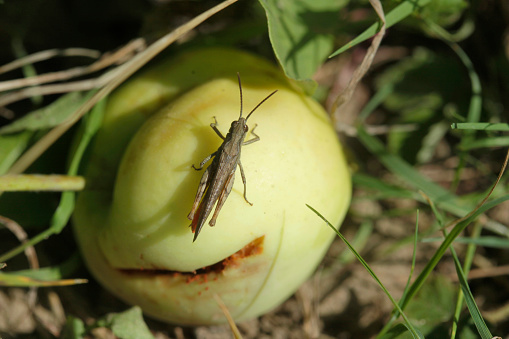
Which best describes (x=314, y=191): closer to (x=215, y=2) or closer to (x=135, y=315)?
(x=135, y=315)

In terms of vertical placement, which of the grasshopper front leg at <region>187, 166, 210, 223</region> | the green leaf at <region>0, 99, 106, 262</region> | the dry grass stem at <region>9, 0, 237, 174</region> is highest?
the dry grass stem at <region>9, 0, 237, 174</region>

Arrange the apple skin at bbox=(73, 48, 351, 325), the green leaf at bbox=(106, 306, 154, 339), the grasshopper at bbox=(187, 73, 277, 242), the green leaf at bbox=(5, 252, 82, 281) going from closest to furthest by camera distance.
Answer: the grasshopper at bbox=(187, 73, 277, 242) → the apple skin at bbox=(73, 48, 351, 325) → the green leaf at bbox=(106, 306, 154, 339) → the green leaf at bbox=(5, 252, 82, 281)

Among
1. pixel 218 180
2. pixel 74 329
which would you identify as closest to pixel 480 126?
pixel 218 180

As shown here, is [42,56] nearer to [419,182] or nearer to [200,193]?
[200,193]

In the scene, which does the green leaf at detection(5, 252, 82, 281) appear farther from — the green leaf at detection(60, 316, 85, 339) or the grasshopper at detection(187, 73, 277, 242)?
the grasshopper at detection(187, 73, 277, 242)

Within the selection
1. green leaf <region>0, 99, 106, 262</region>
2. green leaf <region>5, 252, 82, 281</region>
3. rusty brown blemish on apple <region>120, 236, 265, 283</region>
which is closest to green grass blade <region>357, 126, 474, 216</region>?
rusty brown blemish on apple <region>120, 236, 265, 283</region>

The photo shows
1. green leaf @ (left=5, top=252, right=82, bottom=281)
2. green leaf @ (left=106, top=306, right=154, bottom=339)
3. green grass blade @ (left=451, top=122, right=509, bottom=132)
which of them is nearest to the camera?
green grass blade @ (left=451, top=122, right=509, bottom=132)
